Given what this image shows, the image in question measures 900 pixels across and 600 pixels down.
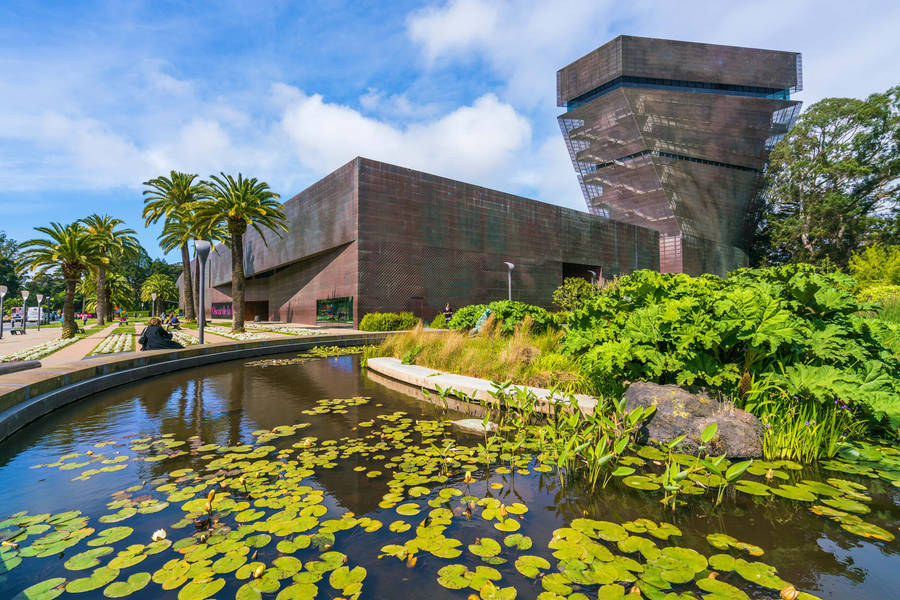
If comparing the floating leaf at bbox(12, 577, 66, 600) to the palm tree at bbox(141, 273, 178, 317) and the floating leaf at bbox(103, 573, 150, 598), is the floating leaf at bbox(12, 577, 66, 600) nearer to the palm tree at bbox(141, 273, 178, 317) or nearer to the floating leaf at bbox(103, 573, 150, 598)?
the floating leaf at bbox(103, 573, 150, 598)

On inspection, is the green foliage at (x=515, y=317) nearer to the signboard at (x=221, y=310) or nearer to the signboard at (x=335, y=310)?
the signboard at (x=335, y=310)

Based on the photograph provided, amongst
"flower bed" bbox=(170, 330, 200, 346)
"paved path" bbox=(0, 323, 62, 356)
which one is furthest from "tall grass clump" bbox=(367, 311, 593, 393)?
"paved path" bbox=(0, 323, 62, 356)

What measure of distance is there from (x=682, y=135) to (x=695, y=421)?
53.7 m

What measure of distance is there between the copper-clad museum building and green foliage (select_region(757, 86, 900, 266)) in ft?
23.5

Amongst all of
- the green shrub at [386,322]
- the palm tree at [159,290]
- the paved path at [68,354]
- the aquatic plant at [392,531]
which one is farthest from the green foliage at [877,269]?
the palm tree at [159,290]

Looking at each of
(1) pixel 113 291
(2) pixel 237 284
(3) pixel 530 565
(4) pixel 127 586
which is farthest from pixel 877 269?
(1) pixel 113 291

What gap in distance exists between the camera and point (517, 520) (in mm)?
2797

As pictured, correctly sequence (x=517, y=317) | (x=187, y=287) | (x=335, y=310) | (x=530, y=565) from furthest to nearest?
(x=187, y=287), (x=335, y=310), (x=517, y=317), (x=530, y=565)

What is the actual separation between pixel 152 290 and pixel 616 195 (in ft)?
256

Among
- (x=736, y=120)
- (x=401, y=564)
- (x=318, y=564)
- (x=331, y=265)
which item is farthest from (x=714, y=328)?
(x=736, y=120)

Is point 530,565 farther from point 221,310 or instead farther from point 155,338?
point 221,310

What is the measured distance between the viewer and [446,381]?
23.1 feet

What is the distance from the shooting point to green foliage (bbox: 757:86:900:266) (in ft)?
127

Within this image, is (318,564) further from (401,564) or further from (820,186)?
(820,186)
